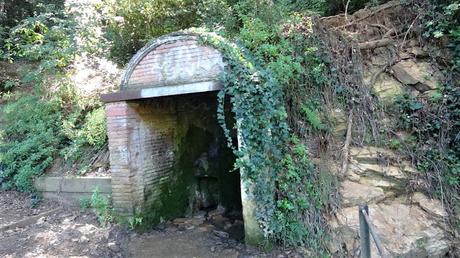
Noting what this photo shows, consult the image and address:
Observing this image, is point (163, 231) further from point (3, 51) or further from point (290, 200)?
point (3, 51)

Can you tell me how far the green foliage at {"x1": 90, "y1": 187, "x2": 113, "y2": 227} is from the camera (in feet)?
19.7

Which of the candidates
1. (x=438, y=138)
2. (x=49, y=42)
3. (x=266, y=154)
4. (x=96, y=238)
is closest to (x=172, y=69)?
(x=266, y=154)

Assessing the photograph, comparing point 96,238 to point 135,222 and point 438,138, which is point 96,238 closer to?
point 135,222

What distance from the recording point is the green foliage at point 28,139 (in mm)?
7332

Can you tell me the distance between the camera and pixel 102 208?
20.0 feet

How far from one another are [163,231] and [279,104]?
283cm

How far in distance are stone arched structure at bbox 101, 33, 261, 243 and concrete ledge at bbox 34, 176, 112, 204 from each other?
0.54 meters

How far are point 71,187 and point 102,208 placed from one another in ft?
3.55

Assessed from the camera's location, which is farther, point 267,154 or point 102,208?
point 102,208

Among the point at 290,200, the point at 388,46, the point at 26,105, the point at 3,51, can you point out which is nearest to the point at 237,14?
the point at 388,46

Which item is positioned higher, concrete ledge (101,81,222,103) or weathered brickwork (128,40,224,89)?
weathered brickwork (128,40,224,89)

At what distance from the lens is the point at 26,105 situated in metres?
8.48

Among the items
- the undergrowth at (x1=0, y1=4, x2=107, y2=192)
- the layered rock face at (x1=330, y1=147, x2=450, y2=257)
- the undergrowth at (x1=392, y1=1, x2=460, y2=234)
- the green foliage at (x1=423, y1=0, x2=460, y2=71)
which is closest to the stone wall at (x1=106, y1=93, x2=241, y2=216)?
the undergrowth at (x1=0, y1=4, x2=107, y2=192)

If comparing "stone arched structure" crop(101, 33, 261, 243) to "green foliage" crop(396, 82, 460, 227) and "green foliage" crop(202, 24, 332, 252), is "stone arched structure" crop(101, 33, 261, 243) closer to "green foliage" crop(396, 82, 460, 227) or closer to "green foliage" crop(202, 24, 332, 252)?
"green foliage" crop(202, 24, 332, 252)
